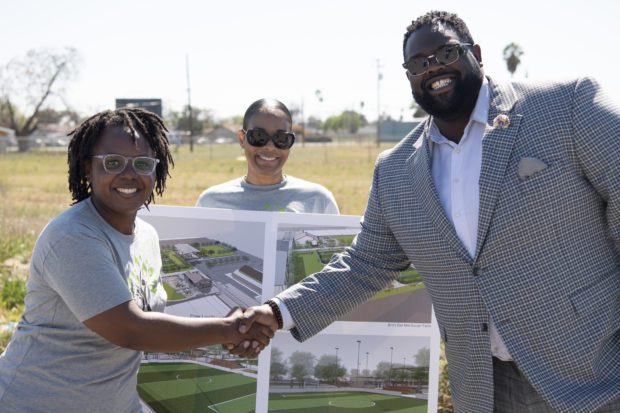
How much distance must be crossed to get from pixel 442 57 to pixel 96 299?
1864 millimetres

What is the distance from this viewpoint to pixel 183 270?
4.62 metres

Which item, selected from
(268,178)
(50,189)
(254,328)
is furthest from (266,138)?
(50,189)

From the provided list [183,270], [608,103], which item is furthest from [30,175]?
[608,103]

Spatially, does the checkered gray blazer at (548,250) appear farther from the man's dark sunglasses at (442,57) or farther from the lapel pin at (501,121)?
the man's dark sunglasses at (442,57)

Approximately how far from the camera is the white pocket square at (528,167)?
3.03 metres

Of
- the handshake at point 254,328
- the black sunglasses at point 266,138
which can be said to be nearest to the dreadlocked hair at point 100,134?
the handshake at point 254,328

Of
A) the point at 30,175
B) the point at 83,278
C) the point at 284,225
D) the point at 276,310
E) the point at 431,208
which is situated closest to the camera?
the point at 83,278

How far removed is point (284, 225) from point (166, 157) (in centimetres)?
118

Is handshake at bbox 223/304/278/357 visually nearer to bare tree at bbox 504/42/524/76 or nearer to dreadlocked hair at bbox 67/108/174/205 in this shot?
dreadlocked hair at bbox 67/108/174/205

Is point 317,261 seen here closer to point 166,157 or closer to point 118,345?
point 166,157

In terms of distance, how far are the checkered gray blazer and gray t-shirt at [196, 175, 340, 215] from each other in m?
1.71

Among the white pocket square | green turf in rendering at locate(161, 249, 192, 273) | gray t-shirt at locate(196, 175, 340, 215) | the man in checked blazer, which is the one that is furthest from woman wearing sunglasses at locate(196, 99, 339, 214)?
the white pocket square

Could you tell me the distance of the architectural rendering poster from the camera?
178 inches

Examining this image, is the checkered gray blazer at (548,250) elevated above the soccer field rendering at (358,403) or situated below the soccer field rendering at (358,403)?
above
